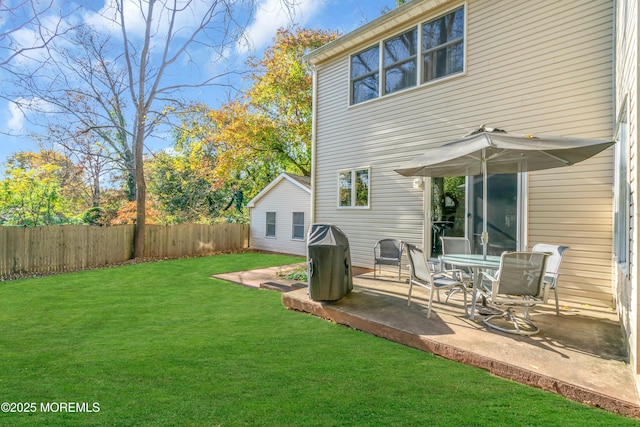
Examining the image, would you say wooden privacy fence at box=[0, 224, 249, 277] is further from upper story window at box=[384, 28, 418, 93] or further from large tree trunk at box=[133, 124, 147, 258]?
upper story window at box=[384, 28, 418, 93]

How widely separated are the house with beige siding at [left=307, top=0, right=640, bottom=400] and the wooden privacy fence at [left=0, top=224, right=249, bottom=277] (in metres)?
6.75

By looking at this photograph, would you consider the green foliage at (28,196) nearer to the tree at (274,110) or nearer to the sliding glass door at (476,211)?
the tree at (274,110)

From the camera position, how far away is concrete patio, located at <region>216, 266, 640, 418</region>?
7.77 ft

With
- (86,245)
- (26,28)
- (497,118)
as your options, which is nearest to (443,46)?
(497,118)

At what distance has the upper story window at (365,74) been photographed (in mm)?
7691

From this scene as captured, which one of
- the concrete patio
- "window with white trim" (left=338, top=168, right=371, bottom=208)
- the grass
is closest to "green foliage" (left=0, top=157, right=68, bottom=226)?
the grass

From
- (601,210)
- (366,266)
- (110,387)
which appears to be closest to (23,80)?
(110,387)

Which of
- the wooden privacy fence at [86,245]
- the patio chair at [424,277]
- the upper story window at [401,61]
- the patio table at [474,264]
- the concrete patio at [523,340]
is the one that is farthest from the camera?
the wooden privacy fence at [86,245]

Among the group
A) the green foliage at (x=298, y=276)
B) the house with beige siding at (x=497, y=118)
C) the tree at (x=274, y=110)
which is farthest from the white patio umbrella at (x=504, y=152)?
the tree at (x=274, y=110)

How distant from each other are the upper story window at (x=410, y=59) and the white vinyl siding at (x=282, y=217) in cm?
557

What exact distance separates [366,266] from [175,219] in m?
14.0

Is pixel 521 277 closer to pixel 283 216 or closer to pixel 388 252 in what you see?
pixel 388 252

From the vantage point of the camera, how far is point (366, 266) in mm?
7785

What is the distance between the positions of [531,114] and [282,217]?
1001cm
